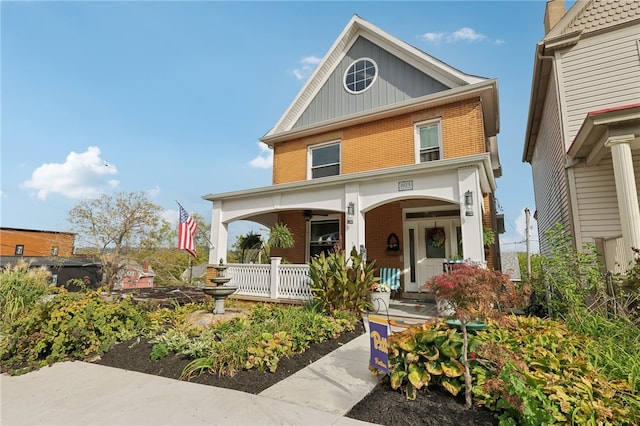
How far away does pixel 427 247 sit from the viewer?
9750mm

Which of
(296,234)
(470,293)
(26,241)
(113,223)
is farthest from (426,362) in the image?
(26,241)

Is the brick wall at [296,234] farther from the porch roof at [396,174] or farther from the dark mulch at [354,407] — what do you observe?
the dark mulch at [354,407]

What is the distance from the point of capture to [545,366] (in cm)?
301

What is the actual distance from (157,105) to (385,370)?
42.7 ft

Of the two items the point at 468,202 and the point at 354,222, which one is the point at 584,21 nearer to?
the point at 468,202

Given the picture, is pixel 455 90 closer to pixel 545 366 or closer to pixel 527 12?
pixel 527 12

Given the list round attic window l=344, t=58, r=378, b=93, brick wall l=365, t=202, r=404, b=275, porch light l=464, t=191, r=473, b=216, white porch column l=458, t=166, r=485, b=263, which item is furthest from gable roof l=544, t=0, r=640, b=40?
brick wall l=365, t=202, r=404, b=275

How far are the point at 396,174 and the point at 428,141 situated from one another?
3463mm

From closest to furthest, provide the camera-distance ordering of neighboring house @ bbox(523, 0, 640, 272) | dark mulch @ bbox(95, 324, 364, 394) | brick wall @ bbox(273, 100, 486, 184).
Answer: dark mulch @ bbox(95, 324, 364, 394) → neighboring house @ bbox(523, 0, 640, 272) → brick wall @ bbox(273, 100, 486, 184)

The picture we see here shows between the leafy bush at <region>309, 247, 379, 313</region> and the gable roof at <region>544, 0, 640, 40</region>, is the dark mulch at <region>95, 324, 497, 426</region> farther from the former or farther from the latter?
the gable roof at <region>544, 0, 640, 40</region>

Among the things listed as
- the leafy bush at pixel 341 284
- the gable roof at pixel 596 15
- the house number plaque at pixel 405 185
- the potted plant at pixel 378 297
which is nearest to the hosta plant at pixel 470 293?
the leafy bush at pixel 341 284

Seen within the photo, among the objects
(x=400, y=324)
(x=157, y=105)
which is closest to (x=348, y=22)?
(x=157, y=105)

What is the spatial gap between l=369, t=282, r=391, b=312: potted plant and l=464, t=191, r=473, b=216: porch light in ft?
8.38

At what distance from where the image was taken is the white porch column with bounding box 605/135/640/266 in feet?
17.3
